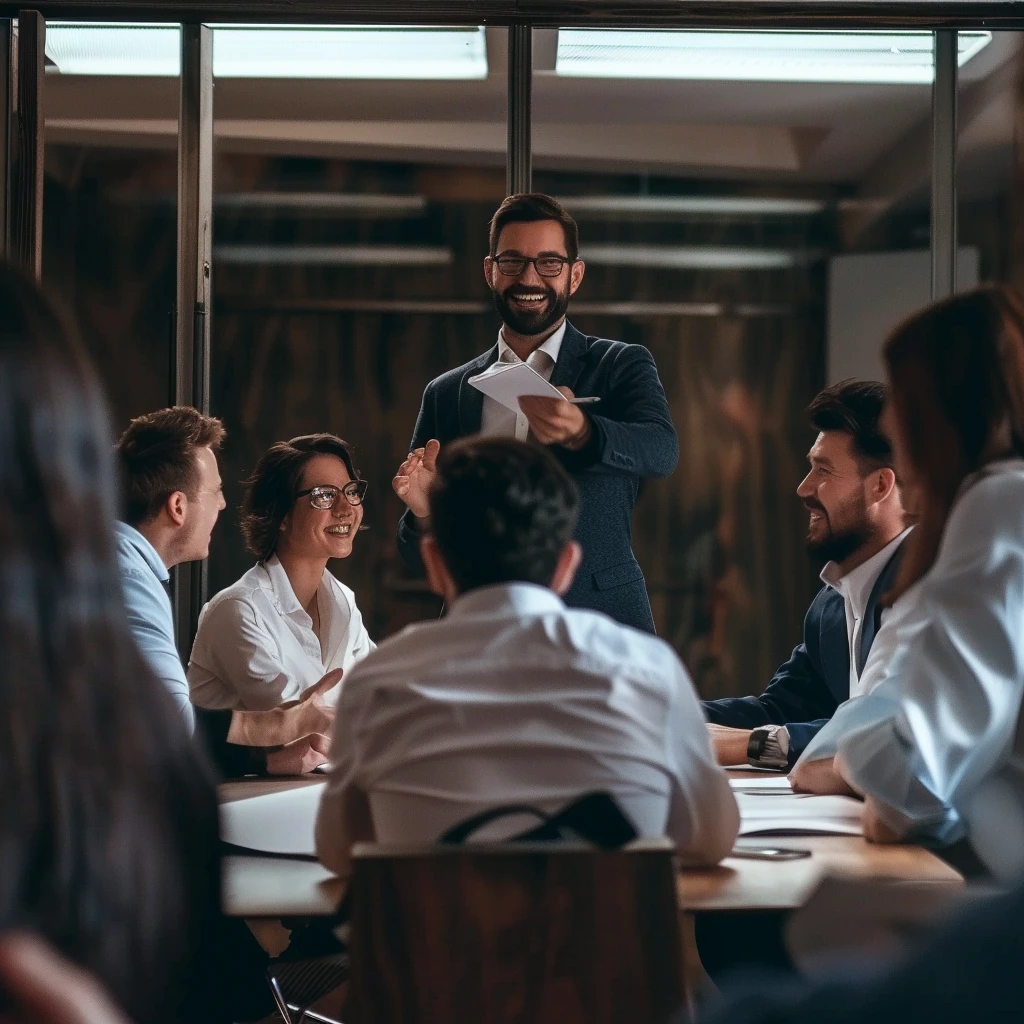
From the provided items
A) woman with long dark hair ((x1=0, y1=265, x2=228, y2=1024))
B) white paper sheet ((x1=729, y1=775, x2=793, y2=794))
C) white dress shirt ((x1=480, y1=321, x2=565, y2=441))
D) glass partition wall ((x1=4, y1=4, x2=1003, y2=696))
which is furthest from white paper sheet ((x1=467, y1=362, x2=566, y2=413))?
glass partition wall ((x1=4, y1=4, x2=1003, y2=696))

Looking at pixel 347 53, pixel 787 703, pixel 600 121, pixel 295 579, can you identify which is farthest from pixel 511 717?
pixel 600 121

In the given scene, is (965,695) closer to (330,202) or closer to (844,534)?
(844,534)

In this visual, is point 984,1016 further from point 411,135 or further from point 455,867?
point 411,135

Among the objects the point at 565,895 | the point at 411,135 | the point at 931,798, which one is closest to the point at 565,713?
the point at 565,895

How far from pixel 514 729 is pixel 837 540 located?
5.06 feet

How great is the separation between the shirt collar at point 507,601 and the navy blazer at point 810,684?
1344mm

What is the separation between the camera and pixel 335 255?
610cm

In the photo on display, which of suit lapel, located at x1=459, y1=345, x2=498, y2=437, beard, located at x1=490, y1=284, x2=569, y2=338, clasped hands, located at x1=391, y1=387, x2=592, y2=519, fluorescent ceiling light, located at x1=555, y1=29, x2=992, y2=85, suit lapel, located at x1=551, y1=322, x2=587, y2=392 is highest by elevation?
fluorescent ceiling light, located at x1=555, y1=29, x2=992, y2=85

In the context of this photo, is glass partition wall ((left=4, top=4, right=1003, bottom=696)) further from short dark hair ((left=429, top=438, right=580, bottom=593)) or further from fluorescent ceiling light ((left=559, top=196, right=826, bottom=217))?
short dark hair ((left=429, top=438, right=580, bottom=593))

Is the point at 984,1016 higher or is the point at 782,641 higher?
the point at 984,1016

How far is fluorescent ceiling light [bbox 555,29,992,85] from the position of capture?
4746 millimetres

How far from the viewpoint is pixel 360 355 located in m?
6.15

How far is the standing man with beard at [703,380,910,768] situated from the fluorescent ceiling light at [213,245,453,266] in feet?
11.8

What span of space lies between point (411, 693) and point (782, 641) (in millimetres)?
5062
